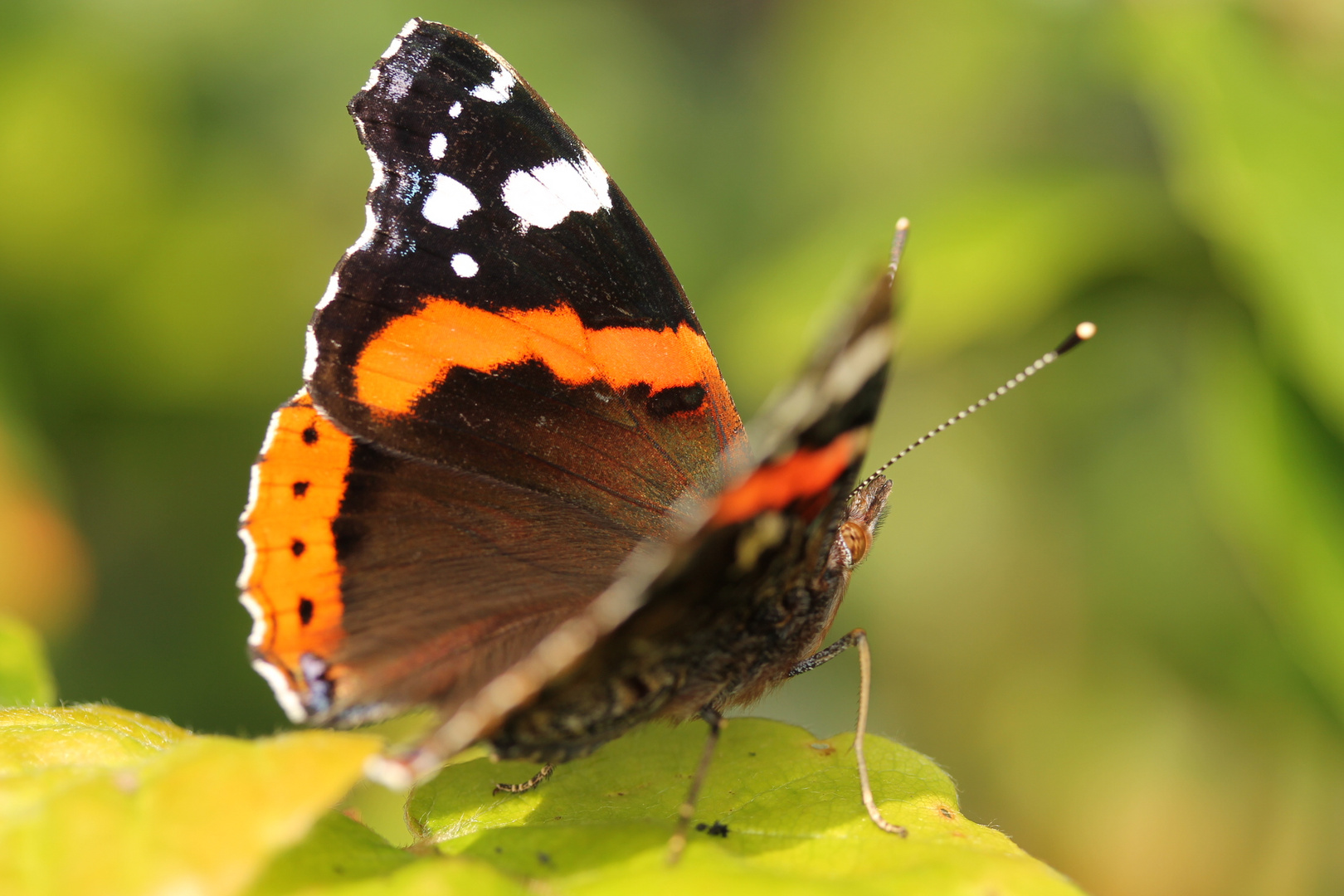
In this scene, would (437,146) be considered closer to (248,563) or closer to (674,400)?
(674,400)

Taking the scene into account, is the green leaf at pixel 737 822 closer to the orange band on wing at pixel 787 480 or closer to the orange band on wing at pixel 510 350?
the orange band on wing at pixel 787 480

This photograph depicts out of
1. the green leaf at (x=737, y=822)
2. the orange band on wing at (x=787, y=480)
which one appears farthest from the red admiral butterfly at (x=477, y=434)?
the orange band on wing at (x=787, y=480)

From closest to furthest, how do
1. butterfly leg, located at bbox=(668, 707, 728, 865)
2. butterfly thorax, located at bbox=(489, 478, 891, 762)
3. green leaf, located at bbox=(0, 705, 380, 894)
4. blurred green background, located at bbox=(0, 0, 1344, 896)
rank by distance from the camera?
1. green leaf, located at bbox=(0, 705, 380, 894)
2. butterfly leg, located at bbox=(668, 707, 728, 865)
3. butterfly thorax, located at bbox=(489, 478, 891, 762)
4. blurred green background, located at bbox=(0, 0, 1344, 896)

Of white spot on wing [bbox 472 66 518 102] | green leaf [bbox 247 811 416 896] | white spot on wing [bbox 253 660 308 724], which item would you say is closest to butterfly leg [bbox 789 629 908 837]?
green leaf [bbox 247 811 416 896]

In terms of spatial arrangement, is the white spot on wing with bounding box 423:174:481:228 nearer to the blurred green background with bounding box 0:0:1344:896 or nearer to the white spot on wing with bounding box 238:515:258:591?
the white spot on wing with bounding box 238:515:258:591

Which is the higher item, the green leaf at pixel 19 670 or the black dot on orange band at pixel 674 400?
the black dot on orange band at pixel 674 400

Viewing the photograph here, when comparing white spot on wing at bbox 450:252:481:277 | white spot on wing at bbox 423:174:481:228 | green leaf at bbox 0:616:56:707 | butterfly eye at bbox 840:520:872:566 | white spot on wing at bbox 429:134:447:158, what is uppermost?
white spot on wing at bbox 429:134:447:158

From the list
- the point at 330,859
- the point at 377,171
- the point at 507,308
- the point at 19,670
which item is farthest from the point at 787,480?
the point at 19,670
